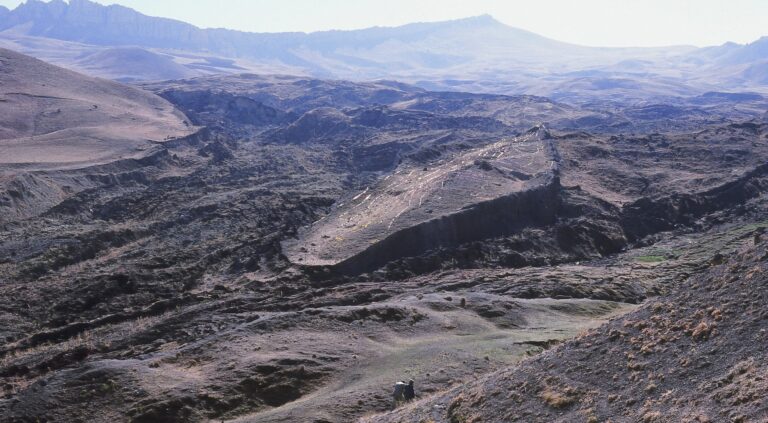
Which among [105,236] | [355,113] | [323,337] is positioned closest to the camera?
[323,337]

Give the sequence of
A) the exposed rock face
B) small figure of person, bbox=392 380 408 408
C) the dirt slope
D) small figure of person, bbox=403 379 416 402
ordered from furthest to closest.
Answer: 1. the dirt slope
2. the exposed rock face
3. small figure of person, bbox=403 379 416 402
4. small figure of person, bbox=392 380 408 408

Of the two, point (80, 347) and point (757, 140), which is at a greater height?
point (757, 140)

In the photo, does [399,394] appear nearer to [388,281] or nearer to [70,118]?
[388,281]

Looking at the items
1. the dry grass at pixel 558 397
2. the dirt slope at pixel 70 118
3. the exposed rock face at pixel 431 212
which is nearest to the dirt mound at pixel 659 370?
the dry grass at pixel 558 397

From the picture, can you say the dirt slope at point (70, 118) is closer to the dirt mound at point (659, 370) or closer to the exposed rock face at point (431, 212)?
the exposed rock face at point (431, 212)

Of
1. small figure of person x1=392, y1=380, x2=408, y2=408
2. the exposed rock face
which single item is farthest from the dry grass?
A: the exposed rock face

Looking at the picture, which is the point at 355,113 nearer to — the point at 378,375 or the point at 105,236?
the point at 105,236

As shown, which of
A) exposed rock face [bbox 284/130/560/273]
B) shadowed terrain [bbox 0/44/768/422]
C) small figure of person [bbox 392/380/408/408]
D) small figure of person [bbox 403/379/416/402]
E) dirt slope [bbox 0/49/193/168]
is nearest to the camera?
shadowed terrain [bbox 0/44/768/422]

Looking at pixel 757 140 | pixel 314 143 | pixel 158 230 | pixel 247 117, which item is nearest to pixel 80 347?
pixel 158 230

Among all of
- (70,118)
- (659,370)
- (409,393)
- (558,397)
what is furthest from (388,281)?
(70,118)

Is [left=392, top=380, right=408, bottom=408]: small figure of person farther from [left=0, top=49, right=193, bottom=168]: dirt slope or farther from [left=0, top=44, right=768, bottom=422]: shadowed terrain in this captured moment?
[left=0, top=49, right=193, bottom=168]: dirt slope

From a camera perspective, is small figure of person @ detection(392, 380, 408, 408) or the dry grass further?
small figure of person @ detection(392, 380, 408, 408)
